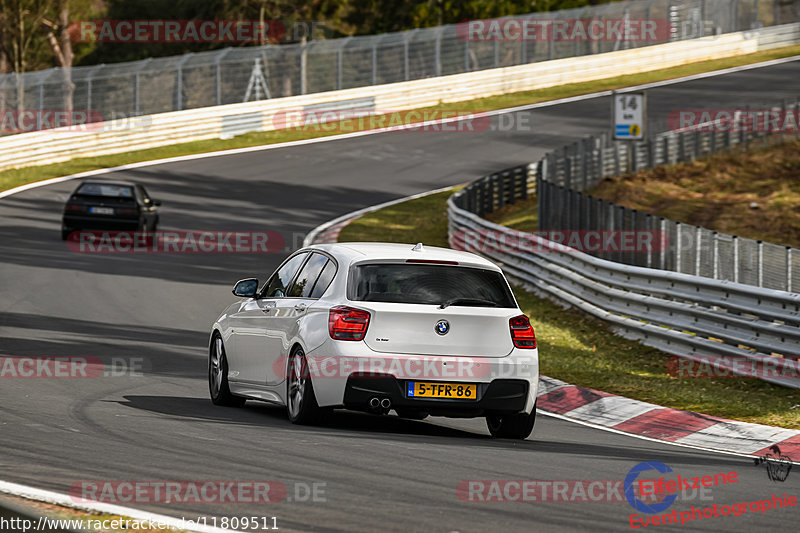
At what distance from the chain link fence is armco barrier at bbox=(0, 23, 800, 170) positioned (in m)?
1.27

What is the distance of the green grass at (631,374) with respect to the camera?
1236 centimetres

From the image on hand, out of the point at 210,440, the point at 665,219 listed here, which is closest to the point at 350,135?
the point at 665,219

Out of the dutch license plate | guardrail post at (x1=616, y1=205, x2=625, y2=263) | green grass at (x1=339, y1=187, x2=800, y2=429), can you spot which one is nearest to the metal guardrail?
guardrail post at (x1=616, y1=205, x2=625, y2=263)

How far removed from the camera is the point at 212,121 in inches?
1781

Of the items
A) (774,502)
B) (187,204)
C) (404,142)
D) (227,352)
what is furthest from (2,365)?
(404,142)

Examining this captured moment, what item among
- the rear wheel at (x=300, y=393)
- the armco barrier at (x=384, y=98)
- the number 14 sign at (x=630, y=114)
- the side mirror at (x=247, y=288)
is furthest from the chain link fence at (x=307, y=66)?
the rear wheel at (x=300, y=393)

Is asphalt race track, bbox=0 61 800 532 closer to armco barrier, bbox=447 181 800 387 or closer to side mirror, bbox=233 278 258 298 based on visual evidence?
side mirror, bbox=233 278 258 298

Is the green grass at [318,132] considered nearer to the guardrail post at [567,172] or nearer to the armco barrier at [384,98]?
the armco barrier at [384,98]

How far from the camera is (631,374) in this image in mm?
14281

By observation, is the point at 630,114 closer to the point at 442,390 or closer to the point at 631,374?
the point at 631,374

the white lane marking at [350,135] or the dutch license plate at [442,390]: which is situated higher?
the dutch license plate at [442,390]

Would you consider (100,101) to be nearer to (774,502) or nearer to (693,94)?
(693,94)

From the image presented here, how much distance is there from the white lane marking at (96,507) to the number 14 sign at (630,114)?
26334 millimetres

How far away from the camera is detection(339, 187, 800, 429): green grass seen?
12.4 metres
